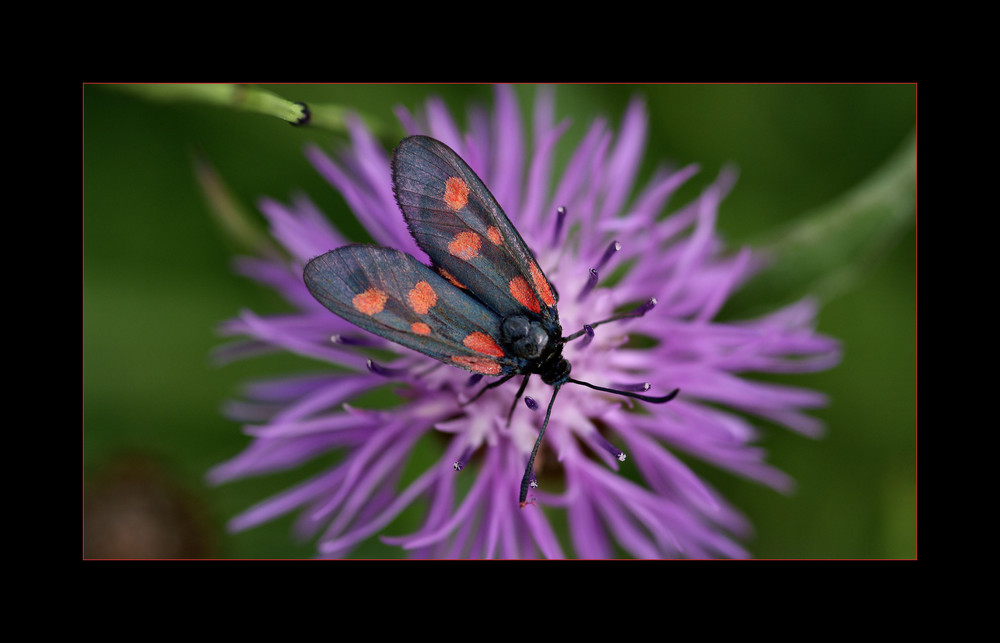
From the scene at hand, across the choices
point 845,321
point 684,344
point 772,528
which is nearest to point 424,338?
point 684,344

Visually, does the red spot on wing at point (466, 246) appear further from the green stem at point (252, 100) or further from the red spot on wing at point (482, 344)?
the green stem at point (252, 100)

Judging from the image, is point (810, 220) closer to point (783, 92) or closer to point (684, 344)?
point (684, 344)

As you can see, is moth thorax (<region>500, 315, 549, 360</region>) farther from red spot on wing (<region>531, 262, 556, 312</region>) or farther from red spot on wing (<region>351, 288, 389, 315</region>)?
red spot on wing (<region>351, 288, 389, 315</region>)

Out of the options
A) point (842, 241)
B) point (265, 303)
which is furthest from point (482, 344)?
point (265, 303)

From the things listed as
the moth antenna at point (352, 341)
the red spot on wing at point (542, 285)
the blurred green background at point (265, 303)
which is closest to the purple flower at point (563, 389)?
the moth antenna at point (352, 341)

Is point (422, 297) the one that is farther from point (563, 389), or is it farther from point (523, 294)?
point (563, 389)

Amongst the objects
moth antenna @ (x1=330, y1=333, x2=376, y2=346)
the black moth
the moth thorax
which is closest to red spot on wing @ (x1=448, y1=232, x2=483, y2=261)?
the black moth
